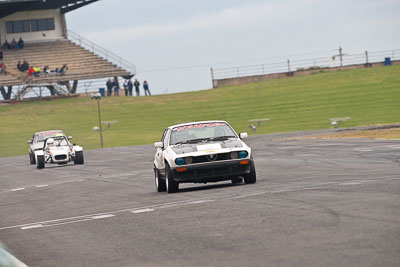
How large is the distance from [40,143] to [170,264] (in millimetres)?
A: 32188

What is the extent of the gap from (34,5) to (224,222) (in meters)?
71.0

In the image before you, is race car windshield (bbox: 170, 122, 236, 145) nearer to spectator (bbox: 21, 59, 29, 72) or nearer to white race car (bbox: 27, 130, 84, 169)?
white race car (bbox: 27, 130, 84, 169)

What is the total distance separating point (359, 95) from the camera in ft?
202

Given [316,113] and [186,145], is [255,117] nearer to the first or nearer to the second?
[316,113]

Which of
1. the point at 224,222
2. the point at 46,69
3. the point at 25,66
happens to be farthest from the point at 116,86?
the point at 224,222

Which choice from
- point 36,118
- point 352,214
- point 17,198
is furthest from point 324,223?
point 36,118

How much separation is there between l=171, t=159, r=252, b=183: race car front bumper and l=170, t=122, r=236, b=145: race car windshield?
93 centimetres

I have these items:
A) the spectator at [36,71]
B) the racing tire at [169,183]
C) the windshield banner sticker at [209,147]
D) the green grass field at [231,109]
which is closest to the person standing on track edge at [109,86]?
the green grass field at [231,109]

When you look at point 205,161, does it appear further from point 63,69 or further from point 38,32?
point 38,32

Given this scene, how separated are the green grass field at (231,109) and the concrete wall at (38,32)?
1120 centimetres

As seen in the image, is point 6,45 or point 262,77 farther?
point 6,45

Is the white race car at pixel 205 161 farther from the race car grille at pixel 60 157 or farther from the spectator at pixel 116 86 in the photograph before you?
the spectator at pixel 116 86

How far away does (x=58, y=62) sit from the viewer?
77.7 m

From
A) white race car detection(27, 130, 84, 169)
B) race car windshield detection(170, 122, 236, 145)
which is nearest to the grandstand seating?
white race car detection(27, 130, 84, 169)
